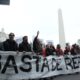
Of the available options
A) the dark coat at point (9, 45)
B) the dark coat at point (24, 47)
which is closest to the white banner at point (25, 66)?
the dark coat at point (9, 45)

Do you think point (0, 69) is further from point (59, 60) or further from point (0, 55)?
point (59, 60)

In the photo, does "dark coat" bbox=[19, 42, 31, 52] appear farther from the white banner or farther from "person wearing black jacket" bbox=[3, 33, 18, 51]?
"person wearing black jacket" bbox=[3, 33, 18, 51]

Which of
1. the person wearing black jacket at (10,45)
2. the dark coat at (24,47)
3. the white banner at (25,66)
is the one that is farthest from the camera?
the dark coat at (24,47)

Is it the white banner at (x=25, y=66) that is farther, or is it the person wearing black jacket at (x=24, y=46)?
the person wearing black jacket at (x=24, y=46)

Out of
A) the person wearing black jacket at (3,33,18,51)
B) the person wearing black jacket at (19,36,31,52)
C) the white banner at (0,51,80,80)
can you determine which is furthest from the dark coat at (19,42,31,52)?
the person wearing black jacket at (3,33,18,51)

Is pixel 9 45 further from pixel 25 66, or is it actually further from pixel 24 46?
pixel 25 66

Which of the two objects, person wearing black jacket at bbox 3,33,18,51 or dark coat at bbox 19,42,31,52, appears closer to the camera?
person wearing black jacket at bbox 3,33,18,51

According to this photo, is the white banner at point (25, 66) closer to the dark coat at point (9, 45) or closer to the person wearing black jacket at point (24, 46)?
the dark coat at point (9, 45)

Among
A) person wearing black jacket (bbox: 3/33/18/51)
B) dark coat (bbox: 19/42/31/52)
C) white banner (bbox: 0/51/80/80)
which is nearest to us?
white banner (bbox: 0/51/80/80)

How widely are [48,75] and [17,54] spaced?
2326mm

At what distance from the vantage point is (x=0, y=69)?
9820 millimetres

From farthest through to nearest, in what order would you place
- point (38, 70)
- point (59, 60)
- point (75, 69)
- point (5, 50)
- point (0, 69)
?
point (75, 69)
point (59, 60)
point (38, 70)
point (5, 50)
point (0, 69)

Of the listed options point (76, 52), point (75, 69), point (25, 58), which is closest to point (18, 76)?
point (25, 58)

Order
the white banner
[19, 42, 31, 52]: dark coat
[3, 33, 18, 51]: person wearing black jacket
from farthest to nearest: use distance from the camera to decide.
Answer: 1. [19, 42, 31, 52]: dark coat
2. [3, 33, 18, 51]: person wearing black jacket
3. the white banner
